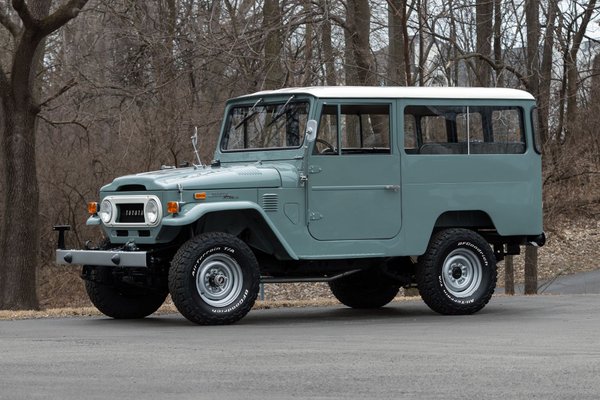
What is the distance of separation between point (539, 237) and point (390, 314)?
1.97 metres

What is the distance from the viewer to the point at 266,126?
46.5 ft

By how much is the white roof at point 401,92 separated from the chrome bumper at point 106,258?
2631mm

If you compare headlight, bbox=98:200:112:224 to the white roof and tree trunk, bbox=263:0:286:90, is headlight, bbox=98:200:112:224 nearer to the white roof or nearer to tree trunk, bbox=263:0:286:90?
the white roof

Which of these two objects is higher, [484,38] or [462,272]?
[484,38]

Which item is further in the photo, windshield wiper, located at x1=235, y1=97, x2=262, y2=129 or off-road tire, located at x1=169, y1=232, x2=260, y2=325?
windshield wiper, located at x1=235, y1=97, x2=262, y2=129

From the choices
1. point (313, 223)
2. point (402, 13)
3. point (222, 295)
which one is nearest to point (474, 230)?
point (313, 223)

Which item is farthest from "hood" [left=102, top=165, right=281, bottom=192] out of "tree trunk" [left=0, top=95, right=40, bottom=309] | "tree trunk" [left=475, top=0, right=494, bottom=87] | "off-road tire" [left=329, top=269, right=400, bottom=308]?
"tree trunk" [left=475, top=0, right=494, bottom=87]

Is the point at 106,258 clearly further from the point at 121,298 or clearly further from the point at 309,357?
the point at 309,357

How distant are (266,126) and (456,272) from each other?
259 cm

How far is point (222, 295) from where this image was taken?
42.1 ft

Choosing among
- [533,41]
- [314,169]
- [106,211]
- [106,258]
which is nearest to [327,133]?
[314,169]

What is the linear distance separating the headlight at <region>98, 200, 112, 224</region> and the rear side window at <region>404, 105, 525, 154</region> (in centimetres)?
320

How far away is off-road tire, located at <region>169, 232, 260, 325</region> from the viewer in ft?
41.1

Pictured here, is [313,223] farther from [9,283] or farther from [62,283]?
[62,283]
